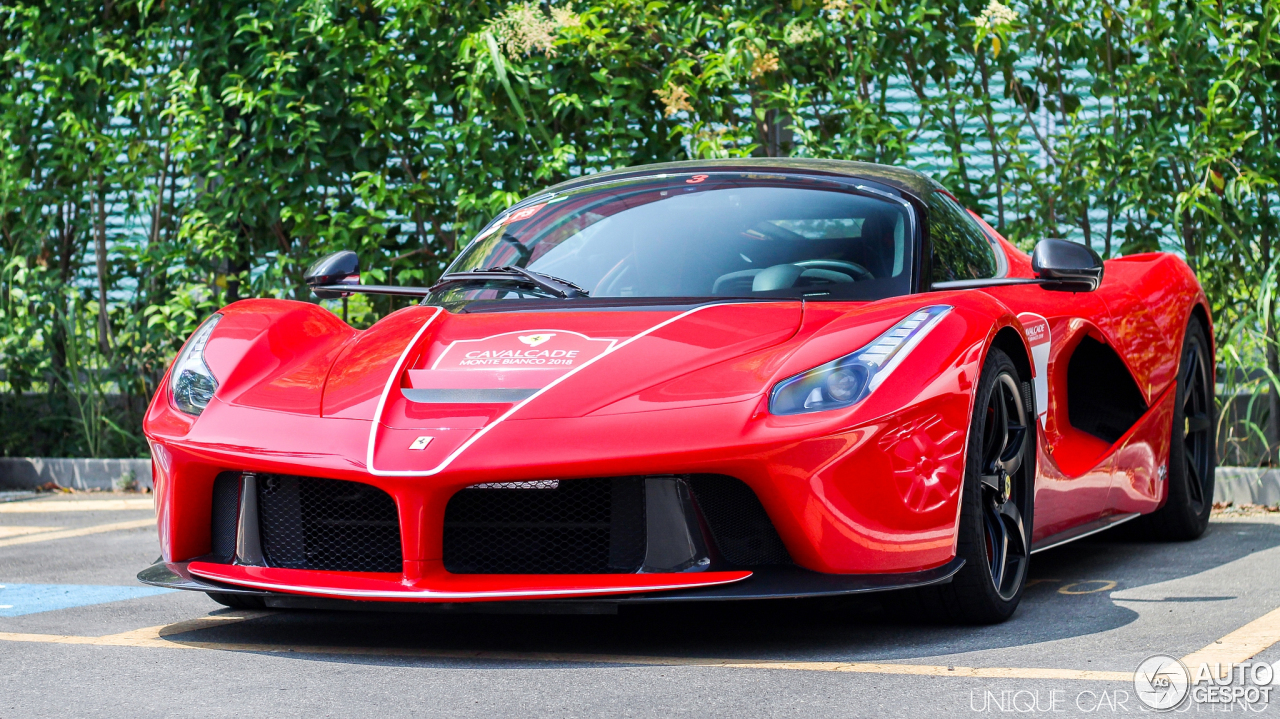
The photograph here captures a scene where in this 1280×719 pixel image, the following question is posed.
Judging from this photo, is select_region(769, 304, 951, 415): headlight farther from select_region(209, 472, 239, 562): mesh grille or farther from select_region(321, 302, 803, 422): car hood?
select_region(209, 472, 239, 562): mesh grille

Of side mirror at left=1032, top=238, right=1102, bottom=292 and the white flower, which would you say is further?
the white flower

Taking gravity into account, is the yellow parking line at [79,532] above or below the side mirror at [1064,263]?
below

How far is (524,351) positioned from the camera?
3.71 m

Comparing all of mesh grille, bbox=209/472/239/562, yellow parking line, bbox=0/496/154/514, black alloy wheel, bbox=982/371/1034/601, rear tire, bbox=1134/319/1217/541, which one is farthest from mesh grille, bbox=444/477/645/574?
yellow parking line, bbox=0/496/154/514

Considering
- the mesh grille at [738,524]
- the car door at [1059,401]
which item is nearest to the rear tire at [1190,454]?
the car door at [1059,401]

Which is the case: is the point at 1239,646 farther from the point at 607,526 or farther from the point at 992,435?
the point at 607,526

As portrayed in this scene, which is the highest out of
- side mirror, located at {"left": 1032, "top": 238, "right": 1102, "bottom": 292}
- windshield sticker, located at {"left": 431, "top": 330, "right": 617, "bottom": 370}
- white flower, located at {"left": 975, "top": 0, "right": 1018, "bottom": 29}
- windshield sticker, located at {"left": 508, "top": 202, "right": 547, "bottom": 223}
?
white flower, located at {"left": 975, "top": 0, "right": 1018, "bottom": 29}

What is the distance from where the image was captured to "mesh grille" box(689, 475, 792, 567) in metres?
3.39

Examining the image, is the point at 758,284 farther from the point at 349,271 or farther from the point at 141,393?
the point at 141,393

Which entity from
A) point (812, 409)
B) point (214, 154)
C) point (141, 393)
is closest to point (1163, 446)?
point (812, 409)

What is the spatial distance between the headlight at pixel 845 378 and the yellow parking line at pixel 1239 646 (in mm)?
905

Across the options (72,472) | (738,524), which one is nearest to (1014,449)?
(738,524)

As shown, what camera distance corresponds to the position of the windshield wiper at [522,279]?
4.28 m

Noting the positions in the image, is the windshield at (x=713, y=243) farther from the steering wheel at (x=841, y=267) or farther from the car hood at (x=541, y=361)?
the car hood at (x=541, y=361)
